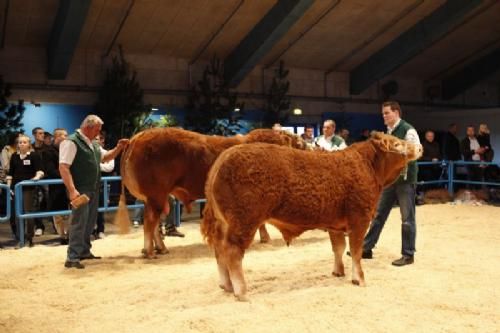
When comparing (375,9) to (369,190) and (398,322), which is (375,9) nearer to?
(369,190)

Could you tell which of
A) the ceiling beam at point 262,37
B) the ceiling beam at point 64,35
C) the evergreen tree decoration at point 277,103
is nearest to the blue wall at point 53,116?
the ceiling beam at point 64,35

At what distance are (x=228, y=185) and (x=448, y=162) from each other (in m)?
8.70

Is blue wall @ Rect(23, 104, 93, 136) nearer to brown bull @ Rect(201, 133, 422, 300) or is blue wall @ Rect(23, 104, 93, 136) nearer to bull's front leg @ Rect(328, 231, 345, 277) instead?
brown bull @ Rect(201, 133, 422, 300)

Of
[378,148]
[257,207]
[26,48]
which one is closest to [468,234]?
[378,148]

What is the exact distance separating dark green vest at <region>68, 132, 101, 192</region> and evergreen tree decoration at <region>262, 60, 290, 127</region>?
9.56 metres

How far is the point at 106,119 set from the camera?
12.6m

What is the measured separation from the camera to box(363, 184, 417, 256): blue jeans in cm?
595

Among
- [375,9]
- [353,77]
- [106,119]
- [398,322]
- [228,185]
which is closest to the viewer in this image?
[398,322]

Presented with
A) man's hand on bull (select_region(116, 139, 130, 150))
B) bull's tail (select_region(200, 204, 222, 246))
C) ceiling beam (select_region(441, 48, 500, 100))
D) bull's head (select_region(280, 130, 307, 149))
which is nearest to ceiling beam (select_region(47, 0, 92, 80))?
man's hand on bull (select_region(116, 139, 130, 150))

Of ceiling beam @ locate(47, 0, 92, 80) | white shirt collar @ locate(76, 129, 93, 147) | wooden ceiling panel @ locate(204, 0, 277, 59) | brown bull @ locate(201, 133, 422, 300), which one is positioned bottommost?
brown bull @ locate(201, 133, 422, 300)

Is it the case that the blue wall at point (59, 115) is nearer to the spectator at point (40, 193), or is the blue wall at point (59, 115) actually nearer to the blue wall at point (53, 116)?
the blue wall at point (53, 116)

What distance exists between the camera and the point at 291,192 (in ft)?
15.4

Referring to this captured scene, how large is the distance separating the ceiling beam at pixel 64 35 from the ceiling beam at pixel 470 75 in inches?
539

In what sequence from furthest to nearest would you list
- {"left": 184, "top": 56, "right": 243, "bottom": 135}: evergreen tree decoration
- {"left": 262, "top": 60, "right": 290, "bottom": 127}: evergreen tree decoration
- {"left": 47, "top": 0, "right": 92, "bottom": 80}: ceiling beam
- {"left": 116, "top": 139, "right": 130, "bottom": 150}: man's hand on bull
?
{"left": 262, "top": 60, "right": 290, "bottom": 127}: evergreen tree decoration < {"left": 184, "top": 56, "right": 243, "bottom": 135}: evergreen tree decoration < {"left": 47, "top": 0, "right": 92, "bottom": 80}: ceiling beam < {"left": 116, "top": 139, "right": 130, "bottom": 150}: man's hand on bull
